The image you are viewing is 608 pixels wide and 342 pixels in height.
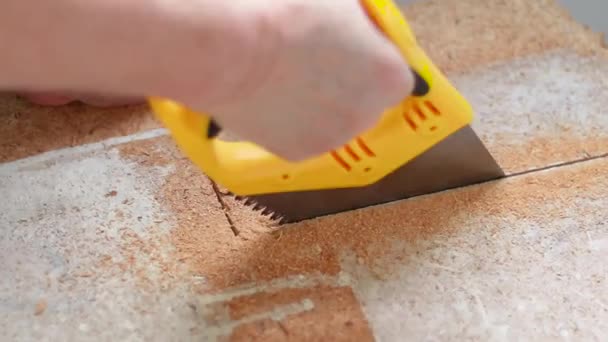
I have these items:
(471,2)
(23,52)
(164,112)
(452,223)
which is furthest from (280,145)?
(471,2)

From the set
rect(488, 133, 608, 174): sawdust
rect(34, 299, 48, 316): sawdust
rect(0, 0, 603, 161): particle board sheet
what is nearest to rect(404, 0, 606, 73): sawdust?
rect(0, 0, 603, 161): particle board sheet

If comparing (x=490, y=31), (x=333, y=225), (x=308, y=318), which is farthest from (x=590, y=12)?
(x=308, y=318)

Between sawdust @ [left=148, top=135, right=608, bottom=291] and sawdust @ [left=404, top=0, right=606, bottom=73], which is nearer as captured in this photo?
sawdust @ [left=148, top=135, right=608, bottom=291]

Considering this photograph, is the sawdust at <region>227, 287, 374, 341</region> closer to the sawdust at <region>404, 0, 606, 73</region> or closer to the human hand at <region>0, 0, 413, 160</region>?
the human hand at <region>0, 0, 413, 160</region>

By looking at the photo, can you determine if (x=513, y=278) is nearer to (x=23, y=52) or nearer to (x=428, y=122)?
(x=428, y=122)

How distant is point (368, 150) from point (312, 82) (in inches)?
10.4

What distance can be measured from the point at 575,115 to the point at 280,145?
1.96 feet

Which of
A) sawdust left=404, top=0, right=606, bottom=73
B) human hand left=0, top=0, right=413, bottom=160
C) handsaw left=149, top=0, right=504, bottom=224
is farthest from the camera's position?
sawdust left=404, top=0, right=606, bottom=73

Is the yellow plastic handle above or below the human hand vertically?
below

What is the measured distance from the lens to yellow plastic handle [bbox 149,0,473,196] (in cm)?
87

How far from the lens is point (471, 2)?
140 centimetres

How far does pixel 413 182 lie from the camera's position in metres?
1.05

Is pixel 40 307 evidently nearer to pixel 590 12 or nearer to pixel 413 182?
pixel 413 182

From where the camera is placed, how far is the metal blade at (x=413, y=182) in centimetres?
102
